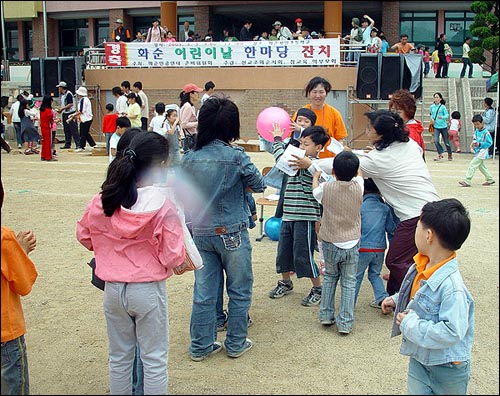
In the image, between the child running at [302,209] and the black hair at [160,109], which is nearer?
the child running at [302,209]

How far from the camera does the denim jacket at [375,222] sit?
434 centimetres

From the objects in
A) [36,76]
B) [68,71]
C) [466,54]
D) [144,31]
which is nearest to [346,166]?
[68,71]

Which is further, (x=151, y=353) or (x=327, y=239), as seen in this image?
(x=327, y=239)

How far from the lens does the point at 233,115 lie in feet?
11.2

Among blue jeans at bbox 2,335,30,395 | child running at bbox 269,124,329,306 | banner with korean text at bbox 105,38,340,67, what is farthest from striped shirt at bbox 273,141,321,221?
banner with korean text at bbox 105,38,340,67

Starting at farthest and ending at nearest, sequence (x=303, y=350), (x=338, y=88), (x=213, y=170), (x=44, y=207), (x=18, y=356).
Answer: (x=338, y=88)
(x=44, y=207)
(x=303, y=350)
(x=213, y=170)
(x=18, y=356)

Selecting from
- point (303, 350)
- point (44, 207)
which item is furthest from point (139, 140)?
point (44, 207)

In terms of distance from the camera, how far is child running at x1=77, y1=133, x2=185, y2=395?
2617mm

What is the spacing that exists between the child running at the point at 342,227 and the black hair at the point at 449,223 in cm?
163

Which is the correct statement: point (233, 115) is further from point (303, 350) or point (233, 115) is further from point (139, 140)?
point (303, 350)

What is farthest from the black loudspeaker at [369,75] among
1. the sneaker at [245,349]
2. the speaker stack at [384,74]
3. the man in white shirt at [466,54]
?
the sneaker at [245,349]

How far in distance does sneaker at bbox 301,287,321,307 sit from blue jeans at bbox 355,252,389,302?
1.17 ft

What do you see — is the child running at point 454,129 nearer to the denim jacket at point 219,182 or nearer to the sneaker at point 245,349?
the sneaker at point 245,349

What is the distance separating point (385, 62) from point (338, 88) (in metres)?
1.75
